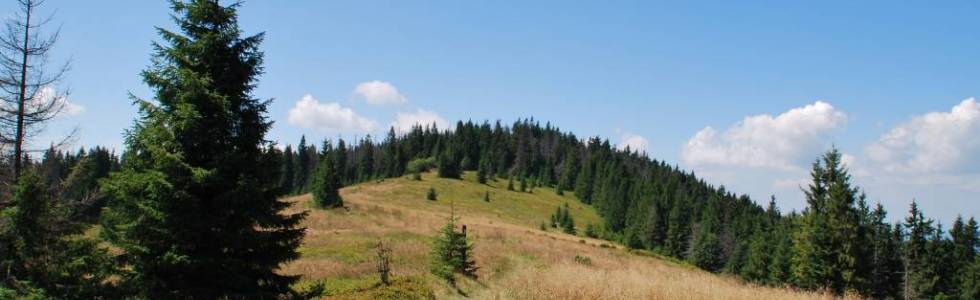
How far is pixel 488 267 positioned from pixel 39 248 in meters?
19.0

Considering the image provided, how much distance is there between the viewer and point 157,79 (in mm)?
12078

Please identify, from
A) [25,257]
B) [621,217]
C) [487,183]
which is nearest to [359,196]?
[487,183]

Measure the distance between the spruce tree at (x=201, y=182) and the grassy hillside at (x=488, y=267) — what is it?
2.89 meters

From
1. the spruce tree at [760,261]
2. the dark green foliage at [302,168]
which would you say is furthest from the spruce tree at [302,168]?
the spruce tree at [760,261]

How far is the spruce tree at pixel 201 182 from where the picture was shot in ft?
37.3

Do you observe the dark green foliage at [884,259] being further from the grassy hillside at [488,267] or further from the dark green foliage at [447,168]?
the dark green foliage at [447,168]

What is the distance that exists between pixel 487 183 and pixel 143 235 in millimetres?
110568

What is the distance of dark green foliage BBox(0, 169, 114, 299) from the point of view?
13.6 metres

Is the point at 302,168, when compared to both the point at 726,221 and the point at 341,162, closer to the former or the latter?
the point at 341,162

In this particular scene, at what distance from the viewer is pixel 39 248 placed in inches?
583

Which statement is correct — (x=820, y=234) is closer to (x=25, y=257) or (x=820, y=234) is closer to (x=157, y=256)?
(x=157, y=256)

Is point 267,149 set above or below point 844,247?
above

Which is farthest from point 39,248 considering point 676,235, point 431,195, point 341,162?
point 341,162

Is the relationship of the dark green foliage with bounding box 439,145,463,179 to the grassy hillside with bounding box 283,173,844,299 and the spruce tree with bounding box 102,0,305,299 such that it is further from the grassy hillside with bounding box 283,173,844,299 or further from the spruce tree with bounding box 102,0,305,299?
the spruce tree with bounding box 102,0,305,299
